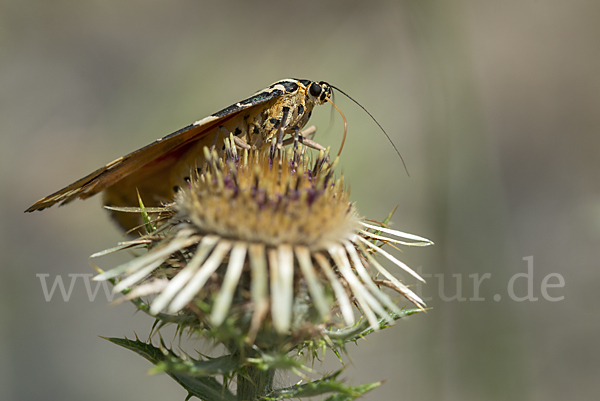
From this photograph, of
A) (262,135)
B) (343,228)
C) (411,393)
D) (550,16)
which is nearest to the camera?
(343,228)

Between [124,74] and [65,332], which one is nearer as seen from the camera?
[65,332]

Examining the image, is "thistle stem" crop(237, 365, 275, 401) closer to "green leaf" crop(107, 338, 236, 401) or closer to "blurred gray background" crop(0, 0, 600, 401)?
"green leaf" crop(107, 338, 236, 401)

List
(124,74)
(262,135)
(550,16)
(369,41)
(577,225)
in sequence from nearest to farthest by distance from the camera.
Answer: (262,135)
(577,225)
(124,74)
(369,41)
(550,16)

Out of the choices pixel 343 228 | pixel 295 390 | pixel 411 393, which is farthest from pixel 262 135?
pixel 411 393

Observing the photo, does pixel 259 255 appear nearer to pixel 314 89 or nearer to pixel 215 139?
pixel 215 139

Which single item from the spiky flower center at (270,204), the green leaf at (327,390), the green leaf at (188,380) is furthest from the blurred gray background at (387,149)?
the green leaf at (188,380)

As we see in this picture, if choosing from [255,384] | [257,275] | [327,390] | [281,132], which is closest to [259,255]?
[257,275]

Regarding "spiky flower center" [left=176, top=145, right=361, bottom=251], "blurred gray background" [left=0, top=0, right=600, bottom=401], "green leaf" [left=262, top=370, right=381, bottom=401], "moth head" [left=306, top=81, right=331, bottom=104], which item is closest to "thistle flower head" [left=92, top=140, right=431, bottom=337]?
"spiky flower center" [left=176, top=145, right=361, bottom=251]

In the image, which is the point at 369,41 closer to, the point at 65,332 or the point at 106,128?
the point at 106,128

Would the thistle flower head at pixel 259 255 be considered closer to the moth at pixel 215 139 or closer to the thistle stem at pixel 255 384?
the thistle stem at pixel 255 384
